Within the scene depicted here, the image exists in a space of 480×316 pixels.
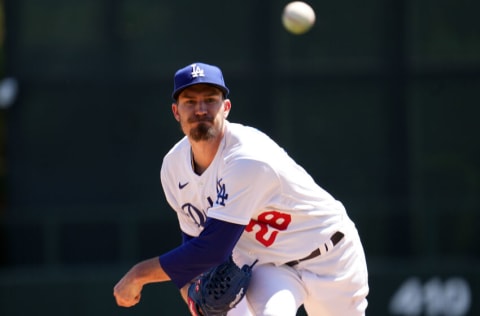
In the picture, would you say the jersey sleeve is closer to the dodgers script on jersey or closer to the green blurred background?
the dodgers script on jersey

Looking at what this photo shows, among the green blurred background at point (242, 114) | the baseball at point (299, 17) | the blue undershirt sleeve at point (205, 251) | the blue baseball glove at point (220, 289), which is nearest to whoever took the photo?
the blue undershirt sleeve at point (205, 251)

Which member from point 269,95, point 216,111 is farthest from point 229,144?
point 269,95

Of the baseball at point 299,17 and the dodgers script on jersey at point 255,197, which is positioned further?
the baseball at point 299,17

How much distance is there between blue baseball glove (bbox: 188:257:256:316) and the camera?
5203mm

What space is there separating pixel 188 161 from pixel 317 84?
150 inches

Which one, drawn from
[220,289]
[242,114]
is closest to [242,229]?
[220,289]

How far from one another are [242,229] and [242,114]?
13.0ft

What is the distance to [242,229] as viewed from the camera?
200 inches

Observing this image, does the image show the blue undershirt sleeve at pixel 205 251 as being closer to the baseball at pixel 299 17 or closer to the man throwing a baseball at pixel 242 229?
the man throwing a baseball at pixel 242 229

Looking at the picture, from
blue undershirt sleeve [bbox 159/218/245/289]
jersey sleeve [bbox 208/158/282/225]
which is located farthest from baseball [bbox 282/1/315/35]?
blue undershirt sleeve [bbox 159/218/245/289]

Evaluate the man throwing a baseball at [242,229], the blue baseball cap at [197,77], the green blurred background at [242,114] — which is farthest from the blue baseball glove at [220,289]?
the green blurred background at [242,114]

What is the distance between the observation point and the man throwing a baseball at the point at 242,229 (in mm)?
5066

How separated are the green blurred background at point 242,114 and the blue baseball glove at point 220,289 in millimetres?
3693

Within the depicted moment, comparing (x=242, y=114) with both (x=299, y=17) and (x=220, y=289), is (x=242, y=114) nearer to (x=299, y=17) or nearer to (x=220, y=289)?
(x=299, y=17)
